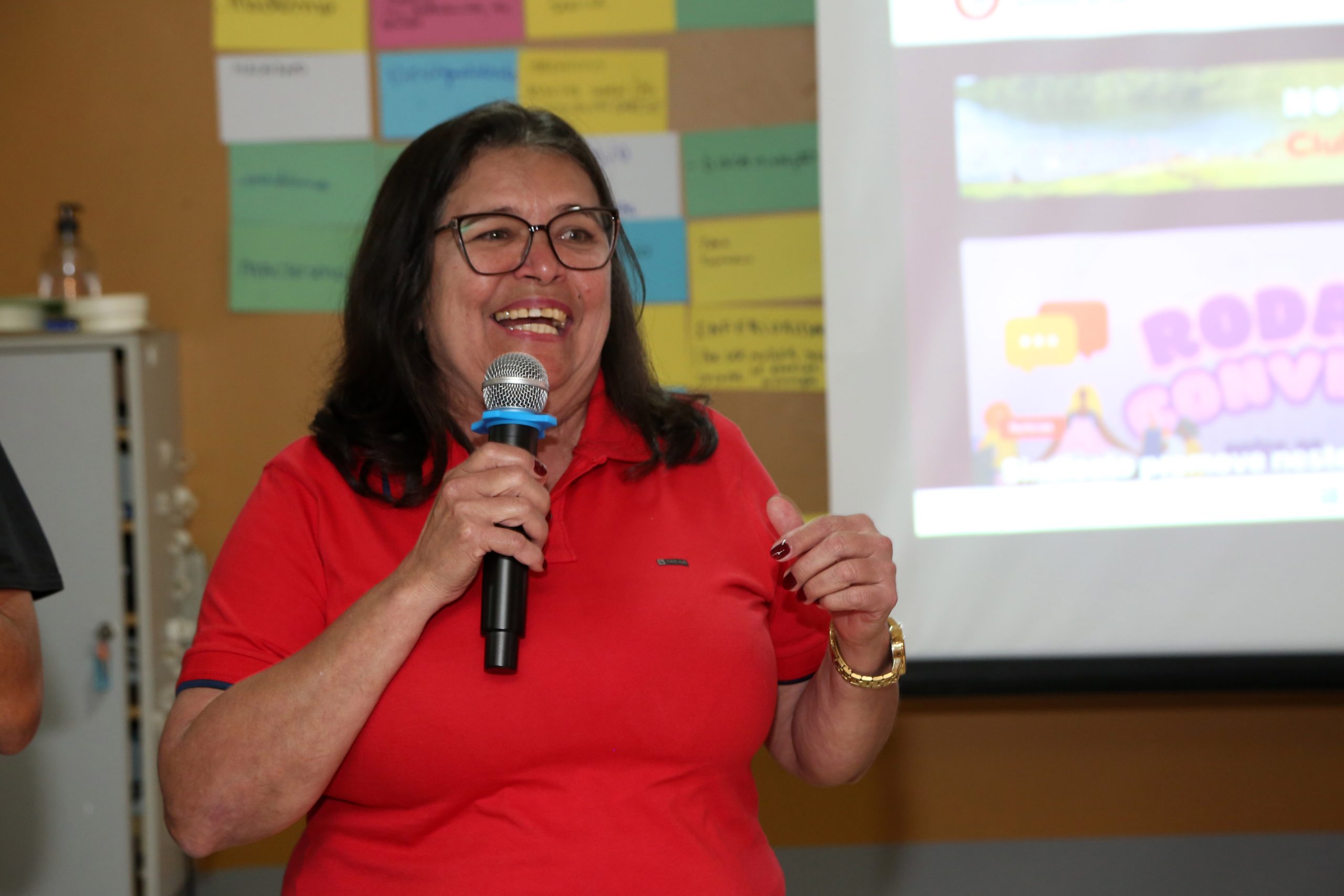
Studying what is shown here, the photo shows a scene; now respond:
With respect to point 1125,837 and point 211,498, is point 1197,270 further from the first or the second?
point 211,498

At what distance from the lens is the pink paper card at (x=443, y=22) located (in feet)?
9.09

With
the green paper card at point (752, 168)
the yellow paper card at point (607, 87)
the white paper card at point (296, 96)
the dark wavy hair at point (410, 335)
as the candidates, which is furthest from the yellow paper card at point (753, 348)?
the dark wavy hair at point (410, 335)

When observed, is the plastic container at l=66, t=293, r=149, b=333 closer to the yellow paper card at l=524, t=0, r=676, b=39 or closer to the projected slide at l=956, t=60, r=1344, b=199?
the yellow paper card at l=524, t=0, r=676, b=39

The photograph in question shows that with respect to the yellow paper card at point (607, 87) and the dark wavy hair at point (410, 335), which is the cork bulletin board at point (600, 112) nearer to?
the yellow paper card at point (607, 87)

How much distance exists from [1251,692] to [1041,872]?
0.63m

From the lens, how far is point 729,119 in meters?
2.78

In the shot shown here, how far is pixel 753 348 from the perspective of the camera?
279 centimetres

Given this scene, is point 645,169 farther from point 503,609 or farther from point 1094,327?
point 503,609

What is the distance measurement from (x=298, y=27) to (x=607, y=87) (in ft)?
2.40

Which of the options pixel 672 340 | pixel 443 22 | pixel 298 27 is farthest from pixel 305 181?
pixel 672 340

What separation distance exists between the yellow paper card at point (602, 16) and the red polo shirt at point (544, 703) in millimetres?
1736

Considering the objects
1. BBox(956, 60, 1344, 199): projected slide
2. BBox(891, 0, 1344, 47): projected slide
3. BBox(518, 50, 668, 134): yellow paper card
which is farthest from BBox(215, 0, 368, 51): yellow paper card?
BBox(956, 60, 1344, 199): projected slide

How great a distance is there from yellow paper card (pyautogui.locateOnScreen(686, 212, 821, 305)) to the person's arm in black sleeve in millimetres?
1756

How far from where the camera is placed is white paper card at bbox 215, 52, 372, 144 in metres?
2.78
